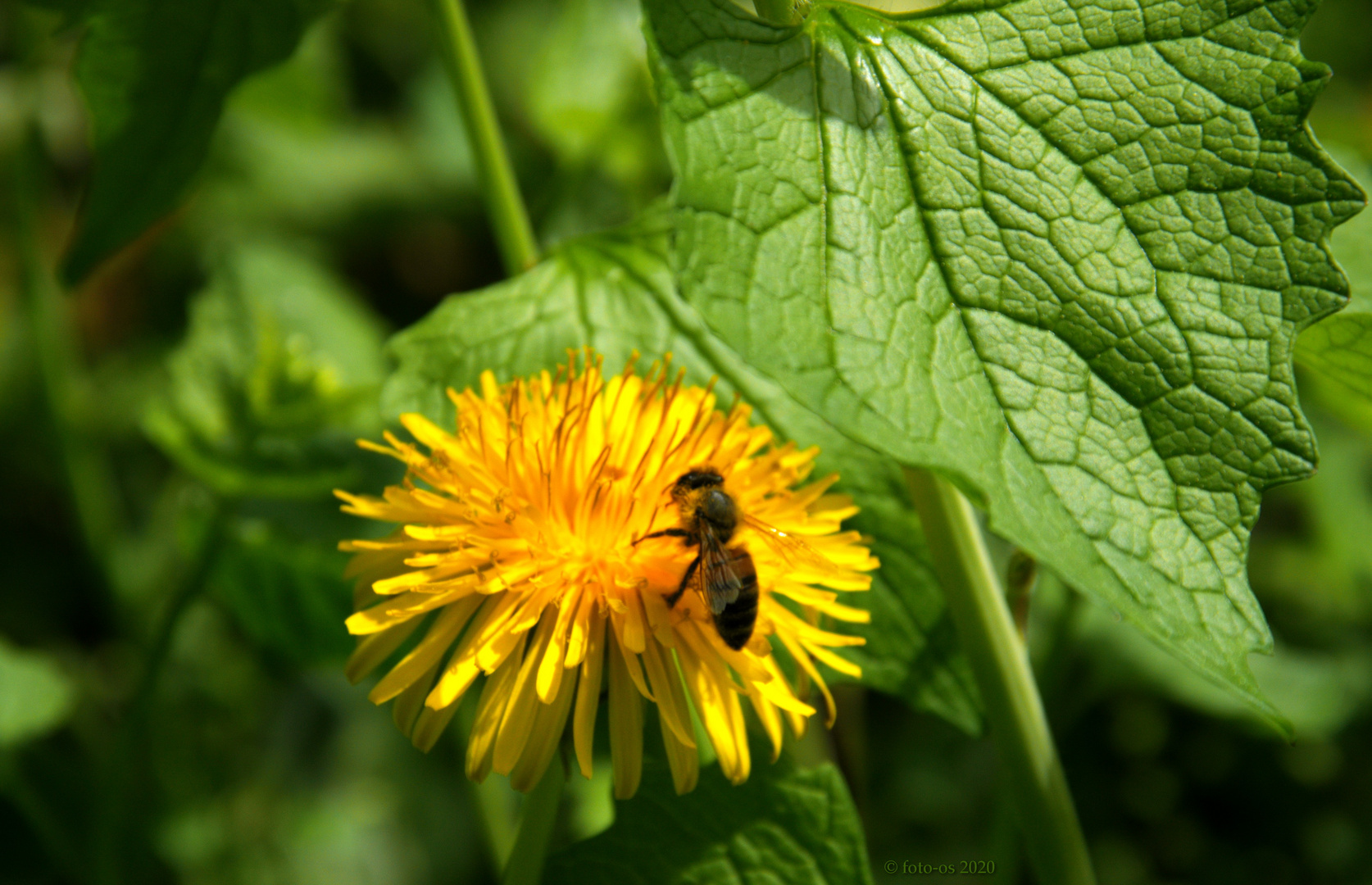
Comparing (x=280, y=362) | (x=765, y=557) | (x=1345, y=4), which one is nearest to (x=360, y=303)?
(x=280, y=362)

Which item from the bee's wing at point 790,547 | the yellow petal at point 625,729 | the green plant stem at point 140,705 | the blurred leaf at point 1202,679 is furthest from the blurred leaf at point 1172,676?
the green plant stem at point 140,705

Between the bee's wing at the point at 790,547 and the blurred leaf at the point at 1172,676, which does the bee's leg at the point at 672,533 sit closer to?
the bee's wing at the point at 790,547

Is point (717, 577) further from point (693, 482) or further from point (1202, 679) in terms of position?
point (1202, 679)

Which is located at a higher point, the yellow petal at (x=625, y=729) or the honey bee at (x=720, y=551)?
the honey bee at (x=720, y=551)

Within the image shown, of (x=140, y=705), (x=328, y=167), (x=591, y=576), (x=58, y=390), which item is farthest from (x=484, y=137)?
(x=328, y=167)

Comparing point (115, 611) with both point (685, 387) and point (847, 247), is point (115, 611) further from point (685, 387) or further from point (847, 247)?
point (847, 247)

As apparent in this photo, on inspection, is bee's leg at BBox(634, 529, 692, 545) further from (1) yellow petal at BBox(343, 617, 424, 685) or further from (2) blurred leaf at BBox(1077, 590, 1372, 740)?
(2) blurred leaf at BBox(1077, 590, 1372, 740)
